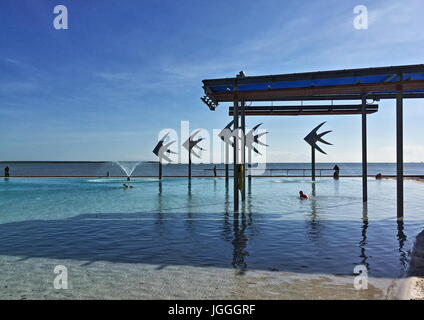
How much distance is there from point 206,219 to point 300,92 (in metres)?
7.23

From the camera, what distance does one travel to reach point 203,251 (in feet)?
29.8

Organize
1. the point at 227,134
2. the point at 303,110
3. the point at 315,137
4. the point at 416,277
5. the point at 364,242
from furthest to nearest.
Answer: the point at 315,137 → the point at 303,110 → the point at 227,134 → the point at 364,242 → the point at 416,277

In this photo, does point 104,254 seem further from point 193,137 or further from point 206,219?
point 193,137

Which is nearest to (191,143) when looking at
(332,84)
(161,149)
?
(161,149)

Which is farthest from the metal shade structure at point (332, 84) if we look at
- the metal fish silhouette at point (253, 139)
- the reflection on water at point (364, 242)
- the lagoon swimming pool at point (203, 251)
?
the metal fish silhouette at point (253, 139)

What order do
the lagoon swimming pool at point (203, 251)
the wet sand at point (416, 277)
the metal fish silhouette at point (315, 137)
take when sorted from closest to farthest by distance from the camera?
1. the wet sand at point (416, 277)
2. the lagoon swimming pool at point (203, 251)
3. the metal fish silhouette at point (315, 137)

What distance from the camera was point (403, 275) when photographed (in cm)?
689

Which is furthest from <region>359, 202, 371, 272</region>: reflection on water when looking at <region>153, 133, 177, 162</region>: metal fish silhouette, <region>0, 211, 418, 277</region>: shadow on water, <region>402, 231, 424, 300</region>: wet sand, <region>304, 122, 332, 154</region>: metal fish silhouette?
<region>153, 133, 177, 162</region>: metal fish silhouette

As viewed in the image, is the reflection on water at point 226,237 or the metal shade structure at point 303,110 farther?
the metal shade structure at point 303,110

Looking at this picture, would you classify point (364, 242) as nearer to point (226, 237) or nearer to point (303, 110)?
point (226, 237)

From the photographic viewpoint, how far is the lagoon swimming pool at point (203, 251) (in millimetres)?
6426

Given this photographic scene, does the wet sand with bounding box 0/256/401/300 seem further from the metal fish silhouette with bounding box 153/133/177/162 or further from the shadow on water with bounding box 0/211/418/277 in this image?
the metal fish silhouette with bounding box 153/133/177/162

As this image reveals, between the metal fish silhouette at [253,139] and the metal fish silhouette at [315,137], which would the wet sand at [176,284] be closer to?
the metal fish silhouette at [253,139]
